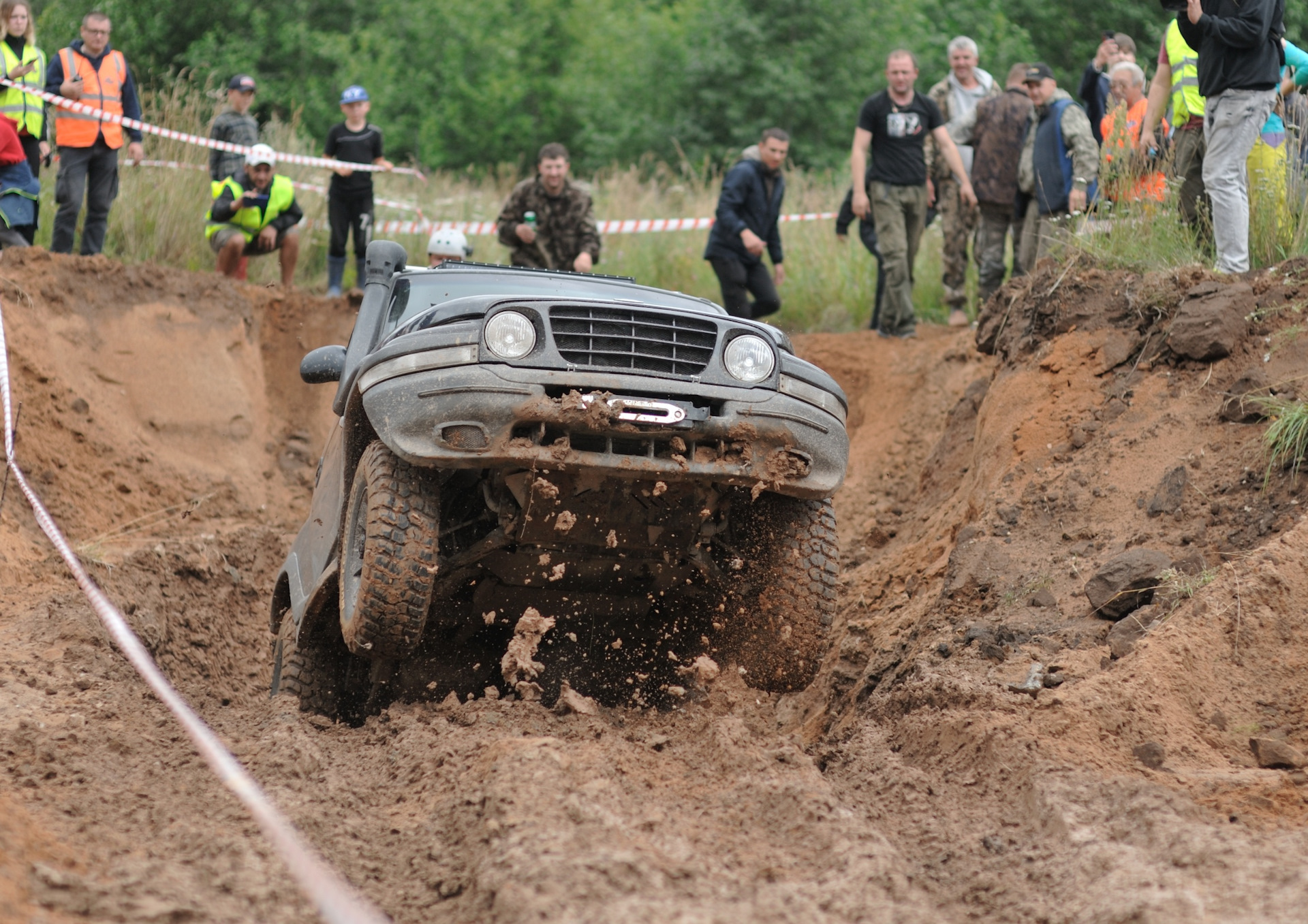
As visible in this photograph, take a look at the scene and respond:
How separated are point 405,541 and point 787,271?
1047cm

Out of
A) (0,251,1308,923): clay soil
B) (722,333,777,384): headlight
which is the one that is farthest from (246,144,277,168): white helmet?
(722,333,777,384): headlight

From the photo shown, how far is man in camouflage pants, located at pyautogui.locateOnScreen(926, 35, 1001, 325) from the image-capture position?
38.9ft

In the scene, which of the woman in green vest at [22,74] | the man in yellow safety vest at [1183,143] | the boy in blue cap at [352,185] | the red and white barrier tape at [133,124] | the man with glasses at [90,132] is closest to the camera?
the man in yellow safety vest at [1183,143]

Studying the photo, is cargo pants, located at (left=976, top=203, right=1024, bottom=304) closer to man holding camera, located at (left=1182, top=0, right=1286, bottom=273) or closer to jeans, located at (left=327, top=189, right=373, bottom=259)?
man holding camera, located at (left=1182, top=0, right=1286, bottom=273)

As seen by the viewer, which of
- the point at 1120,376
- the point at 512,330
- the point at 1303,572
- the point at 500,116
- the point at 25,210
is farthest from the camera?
the point at 500,116

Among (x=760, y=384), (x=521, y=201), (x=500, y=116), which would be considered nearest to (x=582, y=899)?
(x=760, y=384)

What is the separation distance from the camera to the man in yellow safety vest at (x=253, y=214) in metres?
12.5

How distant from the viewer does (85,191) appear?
12258mm

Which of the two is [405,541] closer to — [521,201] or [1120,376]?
[1120,376]

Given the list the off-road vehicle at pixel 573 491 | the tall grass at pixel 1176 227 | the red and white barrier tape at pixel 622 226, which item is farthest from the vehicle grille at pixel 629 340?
the red and white barrier tape at pixel 622 226

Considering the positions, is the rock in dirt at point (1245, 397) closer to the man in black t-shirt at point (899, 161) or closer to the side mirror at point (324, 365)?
the side mirror at point (324, 365)

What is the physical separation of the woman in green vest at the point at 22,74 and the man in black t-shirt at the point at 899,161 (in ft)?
21.0

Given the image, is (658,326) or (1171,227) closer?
(658,326)

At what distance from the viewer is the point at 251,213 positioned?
42.0 feet
